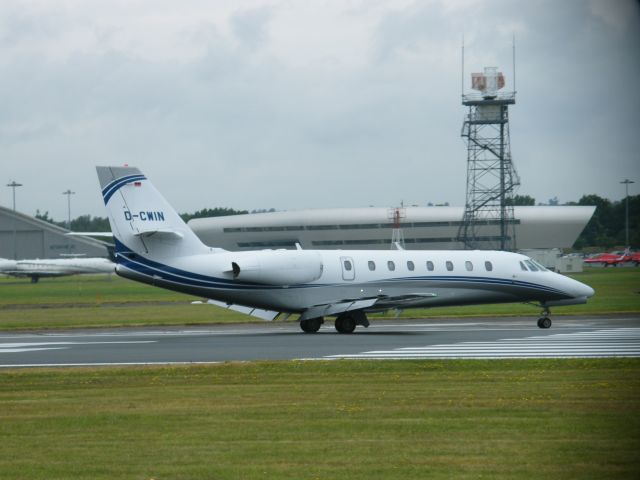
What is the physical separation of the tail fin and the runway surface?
266 cm

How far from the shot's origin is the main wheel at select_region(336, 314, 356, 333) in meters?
33.2

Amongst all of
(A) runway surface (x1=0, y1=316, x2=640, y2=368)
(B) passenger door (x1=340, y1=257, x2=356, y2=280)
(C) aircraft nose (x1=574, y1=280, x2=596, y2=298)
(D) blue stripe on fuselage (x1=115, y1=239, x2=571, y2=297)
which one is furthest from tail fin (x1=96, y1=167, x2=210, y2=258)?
(C) aircraft nose (x1=574, y1=280, x2=596, y2=298)

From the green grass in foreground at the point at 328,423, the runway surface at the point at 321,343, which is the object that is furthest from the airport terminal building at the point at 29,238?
the green grass in foreground at the point at 328,423

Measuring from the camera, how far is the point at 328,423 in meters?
13.1

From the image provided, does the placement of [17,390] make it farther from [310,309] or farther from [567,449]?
[310,309]

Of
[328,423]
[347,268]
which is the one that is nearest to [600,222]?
[347,268]

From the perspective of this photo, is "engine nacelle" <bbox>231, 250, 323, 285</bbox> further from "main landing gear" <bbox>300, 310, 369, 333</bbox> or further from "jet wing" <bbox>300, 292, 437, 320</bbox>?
"main landing gear" <bbox>300, 310, 369, 333</bbox>

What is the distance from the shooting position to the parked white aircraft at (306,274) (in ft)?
101

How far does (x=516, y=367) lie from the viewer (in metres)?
19.6

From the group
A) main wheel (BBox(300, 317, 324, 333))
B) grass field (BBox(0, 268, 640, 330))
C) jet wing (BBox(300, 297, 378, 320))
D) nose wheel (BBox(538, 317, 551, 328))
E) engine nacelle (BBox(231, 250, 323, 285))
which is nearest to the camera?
engine nacelle (BBox(231, 250, 323, 285))

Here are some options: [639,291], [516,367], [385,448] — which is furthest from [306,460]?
[516,367]

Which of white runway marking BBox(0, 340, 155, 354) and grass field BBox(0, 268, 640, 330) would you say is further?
grass field BBox(0, 268, 640, 330)

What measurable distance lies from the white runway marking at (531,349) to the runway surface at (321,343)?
0.02 metres

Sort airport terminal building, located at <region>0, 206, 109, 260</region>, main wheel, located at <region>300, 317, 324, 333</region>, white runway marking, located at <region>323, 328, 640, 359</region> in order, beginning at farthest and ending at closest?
airport terminal building, located at <region>0, 206, 109, 260</region> < main wheel, located at <region>300, 317, 324, 333</region> < white runway marking, located at <region>323, 328, 640, 359</region>
